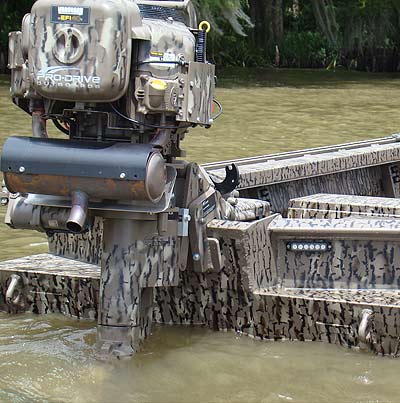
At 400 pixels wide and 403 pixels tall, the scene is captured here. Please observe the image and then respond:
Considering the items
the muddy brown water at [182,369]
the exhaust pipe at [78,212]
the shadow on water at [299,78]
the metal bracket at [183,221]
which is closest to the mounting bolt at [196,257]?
the metal bracket at [183,221]

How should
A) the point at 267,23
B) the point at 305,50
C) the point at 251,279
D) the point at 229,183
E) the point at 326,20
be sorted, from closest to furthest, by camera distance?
the point at 251,279 < the point at 229,183 < the point at 326,20 < the point at 267,23 < the point at 305,50

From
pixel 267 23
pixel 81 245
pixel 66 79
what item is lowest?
pixel 81 245

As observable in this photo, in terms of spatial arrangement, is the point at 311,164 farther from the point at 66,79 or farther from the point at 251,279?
the point at 66,79

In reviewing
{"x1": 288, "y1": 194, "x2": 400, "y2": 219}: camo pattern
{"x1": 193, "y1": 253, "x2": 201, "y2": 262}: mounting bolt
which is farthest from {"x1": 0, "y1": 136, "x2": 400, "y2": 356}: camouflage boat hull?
{"x1": 288, "y1": 194, "x2": 400, "y2": 219}: camo pattern

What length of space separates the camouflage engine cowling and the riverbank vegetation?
76.7 feet

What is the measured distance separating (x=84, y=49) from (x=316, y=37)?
28523 millimetres

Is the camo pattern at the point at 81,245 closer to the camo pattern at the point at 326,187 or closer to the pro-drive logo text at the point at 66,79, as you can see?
the camo pattern at the point at 326,187

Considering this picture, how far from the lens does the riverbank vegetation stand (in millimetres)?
29484

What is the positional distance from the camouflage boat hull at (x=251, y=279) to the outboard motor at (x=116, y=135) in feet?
0.10

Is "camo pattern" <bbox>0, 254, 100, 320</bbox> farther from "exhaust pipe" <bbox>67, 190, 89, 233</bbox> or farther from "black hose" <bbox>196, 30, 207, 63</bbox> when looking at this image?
"black hose" <bbox>196, 30, 207, 63</bbox>

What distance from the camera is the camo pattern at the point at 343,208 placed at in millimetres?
6949

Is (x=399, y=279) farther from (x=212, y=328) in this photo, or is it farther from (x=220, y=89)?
(x=220, y=89)

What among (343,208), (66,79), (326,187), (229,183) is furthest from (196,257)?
(326,187)

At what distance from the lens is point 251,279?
5.66 meters
